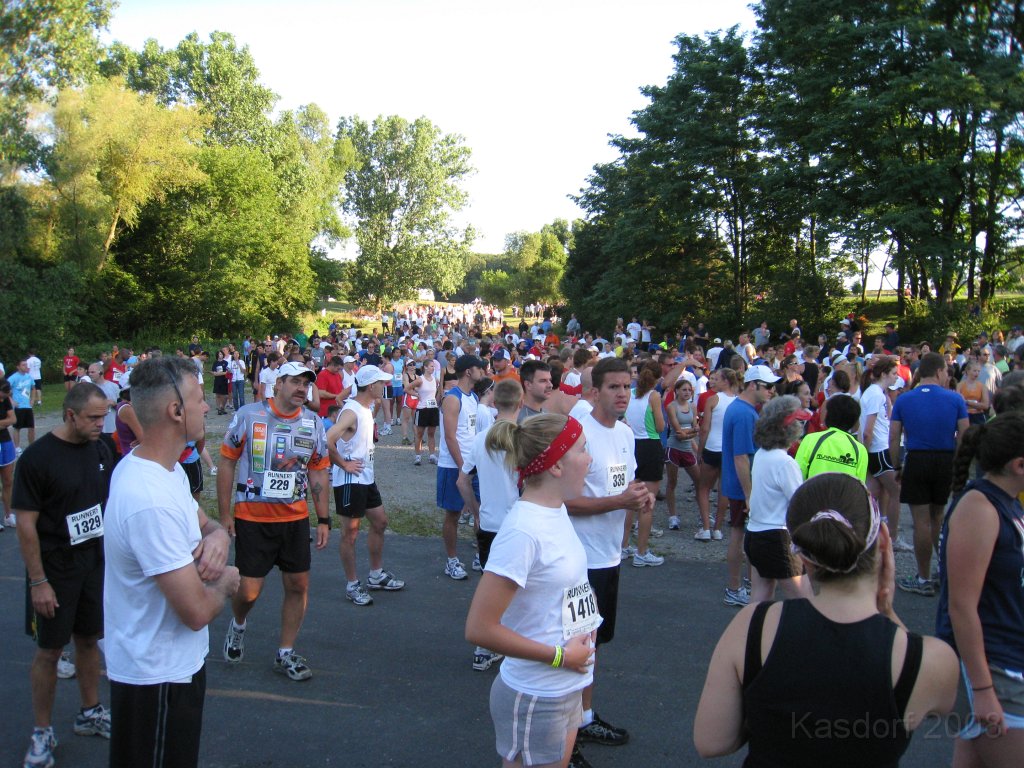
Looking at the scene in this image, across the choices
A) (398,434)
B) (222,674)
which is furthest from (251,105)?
(222,674)

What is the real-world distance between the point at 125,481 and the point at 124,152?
3808cm

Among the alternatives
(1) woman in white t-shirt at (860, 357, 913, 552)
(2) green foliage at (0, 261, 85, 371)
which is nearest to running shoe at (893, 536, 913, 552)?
(1) woman in white t-shirt at (860, 357, 913, 552)

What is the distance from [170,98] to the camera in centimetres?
4847

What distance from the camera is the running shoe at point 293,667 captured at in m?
4.99

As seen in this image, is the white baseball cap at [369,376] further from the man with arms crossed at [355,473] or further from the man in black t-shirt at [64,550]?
the man in black t-shirt at [64,550]

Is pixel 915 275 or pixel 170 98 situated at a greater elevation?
pixel 170 98

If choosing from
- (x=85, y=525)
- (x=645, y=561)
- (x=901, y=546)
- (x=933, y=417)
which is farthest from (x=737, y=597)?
(x=85, y=525)

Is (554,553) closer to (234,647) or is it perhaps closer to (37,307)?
(234,647)

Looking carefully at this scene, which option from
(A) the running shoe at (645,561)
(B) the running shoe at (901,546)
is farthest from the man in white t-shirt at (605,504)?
(B) the running shoe at (901,546)

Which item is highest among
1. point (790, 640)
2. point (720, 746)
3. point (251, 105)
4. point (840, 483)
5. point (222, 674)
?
point (251, 105)

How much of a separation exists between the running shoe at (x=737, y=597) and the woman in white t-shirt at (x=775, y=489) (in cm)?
106

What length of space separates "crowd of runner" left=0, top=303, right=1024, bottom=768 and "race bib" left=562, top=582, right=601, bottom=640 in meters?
0.01

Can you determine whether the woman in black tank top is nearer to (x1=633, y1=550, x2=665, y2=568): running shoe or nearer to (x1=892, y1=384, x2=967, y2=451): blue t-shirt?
(x1=892, y1=384, x2=967, y2=451): blue t-shirt

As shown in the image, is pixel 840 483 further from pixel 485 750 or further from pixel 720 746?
pixel 485 750
